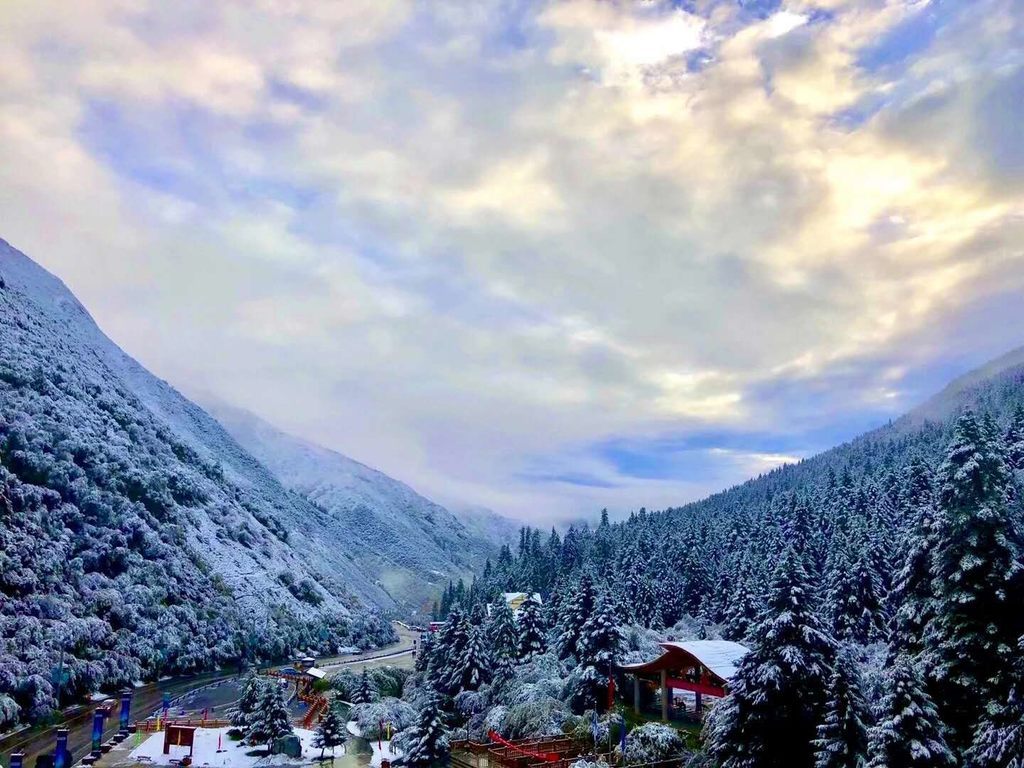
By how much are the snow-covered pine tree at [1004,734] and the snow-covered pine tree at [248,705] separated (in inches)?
1519

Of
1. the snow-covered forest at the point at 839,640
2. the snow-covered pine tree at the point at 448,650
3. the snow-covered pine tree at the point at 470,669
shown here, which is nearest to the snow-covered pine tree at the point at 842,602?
the snow-covered forest at the point at 839,640

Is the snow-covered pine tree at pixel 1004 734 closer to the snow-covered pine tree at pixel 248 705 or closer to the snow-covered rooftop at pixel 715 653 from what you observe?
the snow-covered rooftop at pixel 715 653

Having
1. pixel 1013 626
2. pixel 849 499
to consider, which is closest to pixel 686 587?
pixel 849 499

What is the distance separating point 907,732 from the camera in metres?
18.5

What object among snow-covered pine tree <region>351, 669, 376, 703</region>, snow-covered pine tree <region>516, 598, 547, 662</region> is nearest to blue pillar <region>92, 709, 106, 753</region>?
snow-covered pine tree <region>351, 669, 376, 703</region>

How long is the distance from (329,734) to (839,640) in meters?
29.4

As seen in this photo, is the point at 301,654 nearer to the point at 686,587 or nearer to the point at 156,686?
the point at 156,686

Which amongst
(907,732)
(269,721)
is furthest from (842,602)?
(269,721)

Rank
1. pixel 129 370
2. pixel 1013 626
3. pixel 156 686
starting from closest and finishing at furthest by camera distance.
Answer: pixel 1013 626 → pixel 156 686 → pixel 129 370

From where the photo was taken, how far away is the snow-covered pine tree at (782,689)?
24.2m

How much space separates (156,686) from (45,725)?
23.5 meters

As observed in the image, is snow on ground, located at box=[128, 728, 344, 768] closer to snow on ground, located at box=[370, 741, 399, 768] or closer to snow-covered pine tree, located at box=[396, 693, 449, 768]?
snow on ground, located at box=[370, 741, 399, 768]

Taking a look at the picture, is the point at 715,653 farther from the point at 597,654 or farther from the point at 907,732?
the point at 907,732

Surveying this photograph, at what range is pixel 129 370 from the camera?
171 meters
